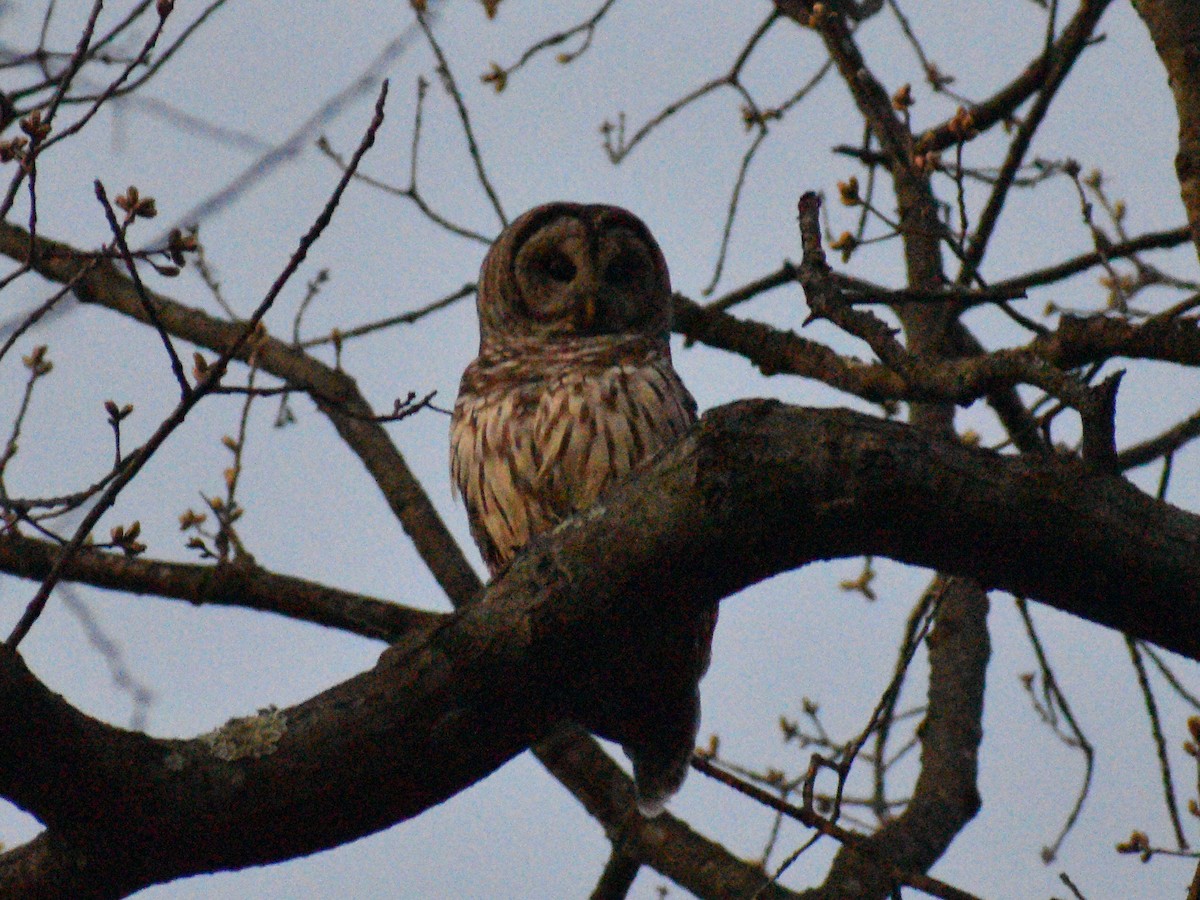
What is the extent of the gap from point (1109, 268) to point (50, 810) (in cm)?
294

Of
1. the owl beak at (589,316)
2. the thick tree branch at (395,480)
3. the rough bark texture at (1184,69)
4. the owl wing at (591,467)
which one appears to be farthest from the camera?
the owl beak at (589,316)

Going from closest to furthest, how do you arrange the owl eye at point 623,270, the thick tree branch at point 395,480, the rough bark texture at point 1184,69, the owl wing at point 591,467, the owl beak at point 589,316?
1. the rough bark texture at point 1184,69
2. the owl wing at point 591,467
3. the thick tree branch at point 395,480
4. the owl beak at point 589,316
5. the owl eye at point 623,270

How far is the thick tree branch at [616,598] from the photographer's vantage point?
246cm

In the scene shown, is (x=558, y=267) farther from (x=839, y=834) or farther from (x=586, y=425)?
(x=839, y=834)

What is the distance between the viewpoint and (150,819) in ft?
8.03

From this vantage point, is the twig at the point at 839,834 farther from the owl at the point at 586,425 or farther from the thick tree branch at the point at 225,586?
the thick tree branch at the point at 225,586

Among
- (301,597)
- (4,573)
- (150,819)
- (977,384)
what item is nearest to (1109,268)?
(977,384)

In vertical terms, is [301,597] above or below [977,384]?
above

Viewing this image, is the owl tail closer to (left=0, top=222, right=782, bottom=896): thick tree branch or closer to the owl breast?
(left=0, top=222, right=782, bottom=896): thick tree branch

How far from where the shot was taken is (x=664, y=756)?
4.45m

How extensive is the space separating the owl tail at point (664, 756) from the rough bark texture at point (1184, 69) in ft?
6.24

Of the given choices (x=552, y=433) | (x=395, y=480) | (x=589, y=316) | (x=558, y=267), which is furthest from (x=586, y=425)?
(x=395, y=480)

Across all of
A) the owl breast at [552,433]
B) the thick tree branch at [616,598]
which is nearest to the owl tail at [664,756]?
the owl breast at [552,433]

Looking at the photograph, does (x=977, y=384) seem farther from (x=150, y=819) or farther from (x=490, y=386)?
(x=490, y=386)
